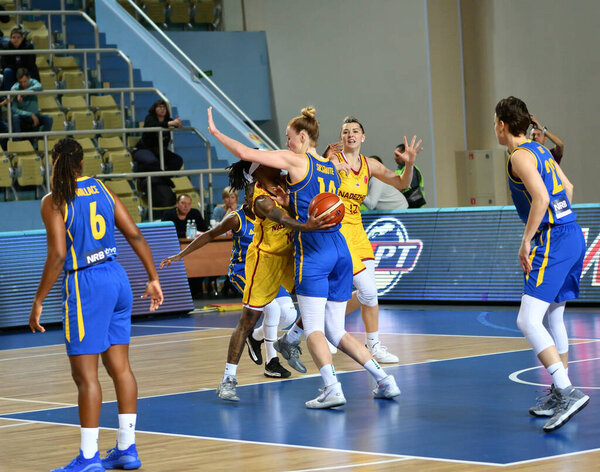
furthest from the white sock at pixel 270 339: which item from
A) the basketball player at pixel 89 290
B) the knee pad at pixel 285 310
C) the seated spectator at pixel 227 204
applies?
the seated spectator at pixel 227 204

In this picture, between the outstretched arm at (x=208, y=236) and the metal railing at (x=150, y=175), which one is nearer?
the outstretched arm at (x=208, y=236)

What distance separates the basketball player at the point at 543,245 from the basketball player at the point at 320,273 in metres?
1.40

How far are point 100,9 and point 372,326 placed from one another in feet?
45.2

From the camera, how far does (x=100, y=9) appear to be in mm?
22406

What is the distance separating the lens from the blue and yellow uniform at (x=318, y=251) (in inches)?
320

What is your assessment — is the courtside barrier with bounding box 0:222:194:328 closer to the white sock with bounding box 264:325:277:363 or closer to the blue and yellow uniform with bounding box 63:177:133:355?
the white sock with bounding box 264:325:277:363

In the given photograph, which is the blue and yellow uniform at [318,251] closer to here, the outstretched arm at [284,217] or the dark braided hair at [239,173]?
the outstretched arm at [284,217]

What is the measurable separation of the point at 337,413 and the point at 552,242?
1948mm

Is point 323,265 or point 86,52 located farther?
→ point 86,52

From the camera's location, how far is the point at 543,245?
7281mm

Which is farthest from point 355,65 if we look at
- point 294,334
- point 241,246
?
point 294,334

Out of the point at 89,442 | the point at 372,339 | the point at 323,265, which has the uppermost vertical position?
the point at 323,265

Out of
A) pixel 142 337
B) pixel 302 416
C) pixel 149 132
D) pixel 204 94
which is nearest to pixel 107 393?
pixel 302 416

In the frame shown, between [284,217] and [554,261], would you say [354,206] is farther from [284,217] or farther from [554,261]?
[554,261]
